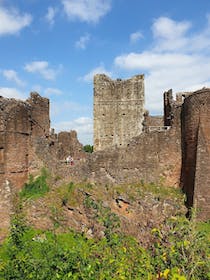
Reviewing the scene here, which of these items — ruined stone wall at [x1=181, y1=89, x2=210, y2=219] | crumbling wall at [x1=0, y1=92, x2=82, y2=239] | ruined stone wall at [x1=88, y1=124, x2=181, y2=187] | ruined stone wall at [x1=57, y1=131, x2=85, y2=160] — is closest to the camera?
crumbling wall at [x1=0, y1=92, x2=82, y2=239]

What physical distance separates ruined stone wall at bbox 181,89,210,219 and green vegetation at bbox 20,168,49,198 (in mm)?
6946

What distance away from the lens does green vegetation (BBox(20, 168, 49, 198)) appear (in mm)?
16125

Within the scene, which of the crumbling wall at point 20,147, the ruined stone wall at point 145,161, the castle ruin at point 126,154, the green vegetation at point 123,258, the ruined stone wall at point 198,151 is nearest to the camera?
the green vegetation at point 123,258

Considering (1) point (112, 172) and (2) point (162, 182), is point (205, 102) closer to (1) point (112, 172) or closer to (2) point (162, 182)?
(2) point (162, 182)

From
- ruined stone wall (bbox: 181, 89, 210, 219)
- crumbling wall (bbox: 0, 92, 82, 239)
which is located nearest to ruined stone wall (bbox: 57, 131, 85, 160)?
crumbling wall (bbox: 0, 92, 82, 239)

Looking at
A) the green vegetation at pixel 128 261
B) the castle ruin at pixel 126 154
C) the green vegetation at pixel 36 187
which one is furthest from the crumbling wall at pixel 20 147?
the green vegetation at pixel 128 261

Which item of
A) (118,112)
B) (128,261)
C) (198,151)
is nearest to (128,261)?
(128,261)

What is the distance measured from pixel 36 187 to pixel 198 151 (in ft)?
25.8

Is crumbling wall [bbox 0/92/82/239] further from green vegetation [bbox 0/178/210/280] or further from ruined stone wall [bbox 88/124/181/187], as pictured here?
green vegetation [bbox 0/178/210/280]

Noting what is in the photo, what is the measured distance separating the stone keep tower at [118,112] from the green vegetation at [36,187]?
42.5 feet

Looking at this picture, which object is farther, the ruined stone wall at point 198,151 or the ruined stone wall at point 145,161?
the ruined stone wall at point 145,161

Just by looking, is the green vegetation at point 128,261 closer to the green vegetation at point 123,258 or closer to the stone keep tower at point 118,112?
the green vegetation at point 123,258

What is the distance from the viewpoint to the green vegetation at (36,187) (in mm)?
16125

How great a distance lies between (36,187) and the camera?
54.1ft
